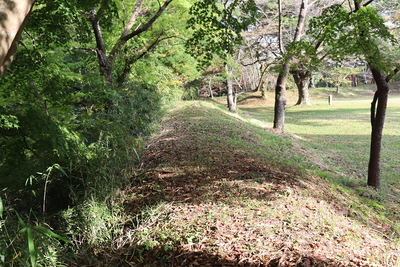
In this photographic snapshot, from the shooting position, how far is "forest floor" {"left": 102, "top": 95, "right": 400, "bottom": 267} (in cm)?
285

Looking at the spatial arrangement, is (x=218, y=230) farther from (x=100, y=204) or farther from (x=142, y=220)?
(x=100, y=204)

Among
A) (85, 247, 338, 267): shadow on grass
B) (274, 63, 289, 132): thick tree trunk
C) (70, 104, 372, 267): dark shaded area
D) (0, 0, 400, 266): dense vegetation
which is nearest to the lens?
(85, 247, 338, 267): shadow on grass

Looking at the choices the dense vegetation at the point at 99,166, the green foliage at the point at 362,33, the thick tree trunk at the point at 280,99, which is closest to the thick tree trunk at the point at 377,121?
the dense vegetation at the point at 99,166

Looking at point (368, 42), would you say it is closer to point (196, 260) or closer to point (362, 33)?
point (362, 33)

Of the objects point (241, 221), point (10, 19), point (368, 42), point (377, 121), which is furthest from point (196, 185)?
point (377, 121)

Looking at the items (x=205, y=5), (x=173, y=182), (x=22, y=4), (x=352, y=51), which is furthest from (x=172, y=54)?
(x=22, y=4)

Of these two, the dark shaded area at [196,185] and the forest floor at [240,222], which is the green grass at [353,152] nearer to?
the forest floor at [240,222]

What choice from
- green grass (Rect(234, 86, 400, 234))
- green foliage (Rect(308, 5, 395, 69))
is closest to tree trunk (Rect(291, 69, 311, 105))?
green grass (Rect(234, 86, 400, 234))

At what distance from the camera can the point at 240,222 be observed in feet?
11.2

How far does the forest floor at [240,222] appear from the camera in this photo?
285cm

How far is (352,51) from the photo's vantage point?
6008 millimetres

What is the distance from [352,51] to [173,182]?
184 inches

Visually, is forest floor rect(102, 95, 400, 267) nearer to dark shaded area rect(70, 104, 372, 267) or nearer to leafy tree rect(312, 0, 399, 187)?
dark shaded area rect(70, 104, 372, 267)

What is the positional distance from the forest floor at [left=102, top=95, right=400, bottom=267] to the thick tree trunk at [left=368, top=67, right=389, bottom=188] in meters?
1.89
